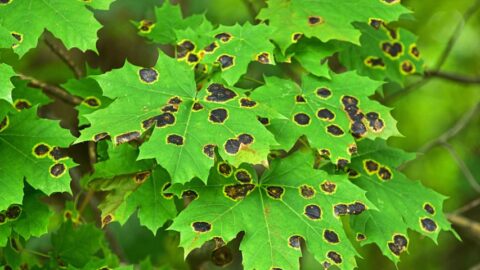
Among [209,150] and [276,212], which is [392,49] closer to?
[276,212]

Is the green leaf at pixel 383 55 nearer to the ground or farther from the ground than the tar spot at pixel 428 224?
farther from the ground

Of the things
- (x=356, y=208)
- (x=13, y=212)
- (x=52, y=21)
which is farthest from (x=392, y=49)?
(x=13, y=212)

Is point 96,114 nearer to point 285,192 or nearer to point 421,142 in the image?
point 285,192

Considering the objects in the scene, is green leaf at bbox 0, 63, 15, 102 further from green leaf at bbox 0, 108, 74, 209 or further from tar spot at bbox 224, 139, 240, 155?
tar spot at bbox 224, 139, 240, 155

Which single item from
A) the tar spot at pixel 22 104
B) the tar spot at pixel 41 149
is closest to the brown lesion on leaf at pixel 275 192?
the tar spot at pixel 41 149

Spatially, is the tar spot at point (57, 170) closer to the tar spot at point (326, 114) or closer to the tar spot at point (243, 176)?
the tar spot at point (243, 176)

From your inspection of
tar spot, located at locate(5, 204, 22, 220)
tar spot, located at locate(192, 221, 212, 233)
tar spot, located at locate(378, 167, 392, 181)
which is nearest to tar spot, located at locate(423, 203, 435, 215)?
tar spot, located at locate(378, 167, 392, 181)

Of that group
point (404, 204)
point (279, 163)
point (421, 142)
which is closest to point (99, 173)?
point (279, 163)
